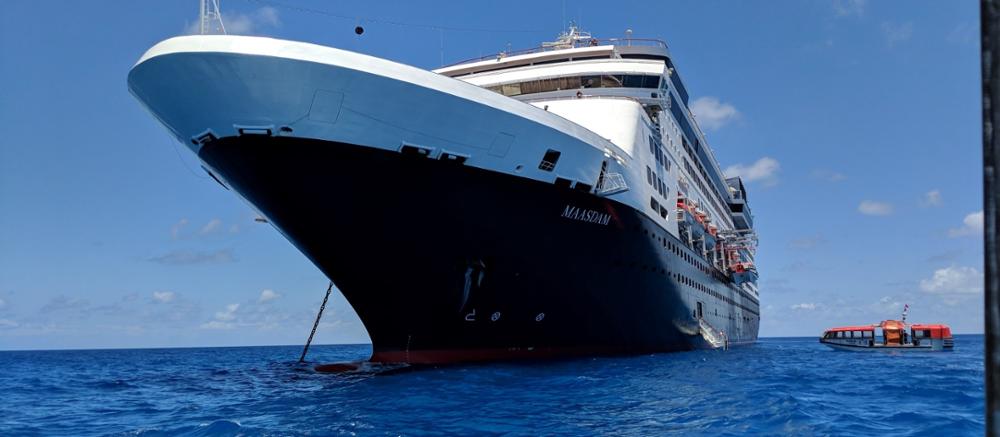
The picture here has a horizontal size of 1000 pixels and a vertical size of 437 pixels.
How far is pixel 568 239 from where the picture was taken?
18.2 metres

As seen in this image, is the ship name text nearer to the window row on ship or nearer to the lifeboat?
the window row on ship

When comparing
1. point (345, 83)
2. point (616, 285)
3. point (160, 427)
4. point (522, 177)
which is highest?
point (345, 83)

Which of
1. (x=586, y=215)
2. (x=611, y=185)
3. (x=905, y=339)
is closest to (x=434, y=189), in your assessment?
(x=586, y=215)

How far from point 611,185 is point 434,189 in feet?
20.5

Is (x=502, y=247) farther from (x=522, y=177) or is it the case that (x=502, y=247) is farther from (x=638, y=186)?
(x=638, y=186)

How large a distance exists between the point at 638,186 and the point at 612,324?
4716mm

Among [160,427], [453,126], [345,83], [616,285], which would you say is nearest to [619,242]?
[616,285]

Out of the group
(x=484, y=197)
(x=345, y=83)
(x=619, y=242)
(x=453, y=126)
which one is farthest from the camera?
(x=619, y=242)

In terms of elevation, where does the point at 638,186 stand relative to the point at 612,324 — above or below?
above

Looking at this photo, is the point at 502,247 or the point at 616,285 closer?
the point at 502,247

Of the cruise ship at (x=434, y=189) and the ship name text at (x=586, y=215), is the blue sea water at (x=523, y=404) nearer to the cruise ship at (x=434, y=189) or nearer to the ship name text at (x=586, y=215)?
the cruise ship at (x=434, y=189)

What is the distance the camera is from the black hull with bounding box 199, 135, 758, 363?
1507 centimetres

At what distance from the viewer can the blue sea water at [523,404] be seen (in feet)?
33.2

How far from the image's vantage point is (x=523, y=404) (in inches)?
468
